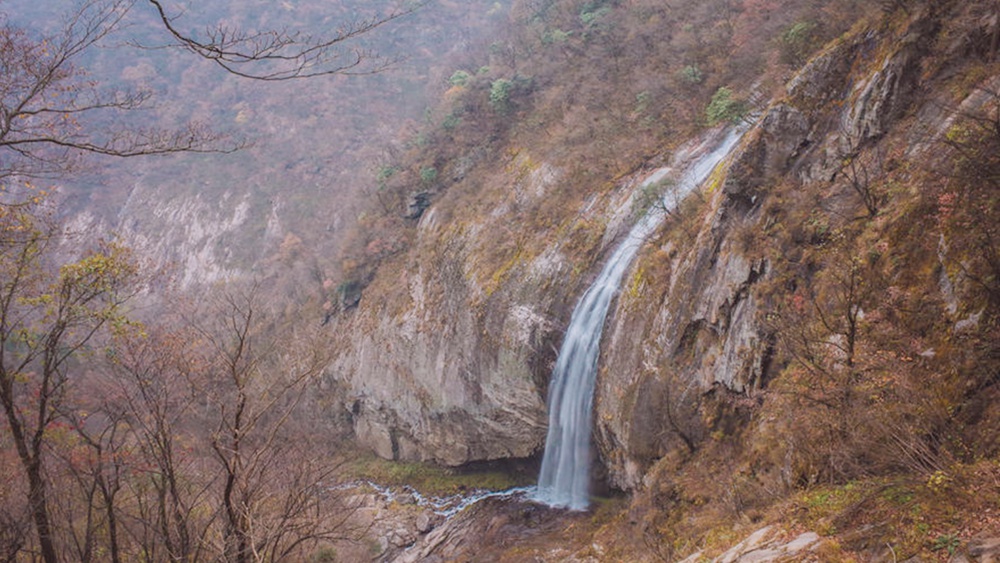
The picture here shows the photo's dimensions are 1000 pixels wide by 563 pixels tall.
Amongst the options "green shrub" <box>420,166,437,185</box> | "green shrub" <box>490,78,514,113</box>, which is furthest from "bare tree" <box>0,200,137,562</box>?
"green shrub" <box>490,78,514,113</box>

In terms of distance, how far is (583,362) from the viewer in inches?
584

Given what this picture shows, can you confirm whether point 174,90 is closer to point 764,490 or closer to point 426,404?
point 426,404

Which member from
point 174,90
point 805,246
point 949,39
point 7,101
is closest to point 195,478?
point 7,101

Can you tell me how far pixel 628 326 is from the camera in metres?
13.5

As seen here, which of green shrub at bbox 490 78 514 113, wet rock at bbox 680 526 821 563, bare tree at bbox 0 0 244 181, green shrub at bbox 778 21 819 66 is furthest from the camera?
green shrub at bbox 490 78 514 113

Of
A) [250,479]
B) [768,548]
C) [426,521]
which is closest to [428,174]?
[426,521]

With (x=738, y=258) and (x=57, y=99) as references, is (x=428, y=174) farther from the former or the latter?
(x=57, y=99)

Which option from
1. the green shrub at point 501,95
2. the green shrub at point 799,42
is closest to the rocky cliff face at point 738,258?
the green shrub at point 799,42

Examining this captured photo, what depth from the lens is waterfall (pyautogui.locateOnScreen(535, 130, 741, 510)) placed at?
14742mm

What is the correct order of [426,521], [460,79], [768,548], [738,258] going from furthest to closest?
[460,79] → [426,521] → [738,258] → [768,548]

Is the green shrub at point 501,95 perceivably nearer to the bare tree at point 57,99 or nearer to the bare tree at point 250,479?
the bare tree at point 250,479

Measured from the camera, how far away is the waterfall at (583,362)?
1474 centimetres

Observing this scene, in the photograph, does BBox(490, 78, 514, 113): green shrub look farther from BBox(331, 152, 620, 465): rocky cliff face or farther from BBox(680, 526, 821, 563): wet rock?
BBox(680, 526, 821, 563): wet rock

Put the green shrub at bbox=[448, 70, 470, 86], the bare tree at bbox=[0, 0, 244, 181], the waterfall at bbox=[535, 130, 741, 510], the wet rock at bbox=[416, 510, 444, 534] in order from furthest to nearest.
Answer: the green shrub at bbox=[448, 70, 470, 86]
the wet rock at bbox=[416, 510, 444, 534]
the waterfall at bbox=[535, 130, 741, 510]
the bare tree at bbox=[0, 0, 244, 181]
